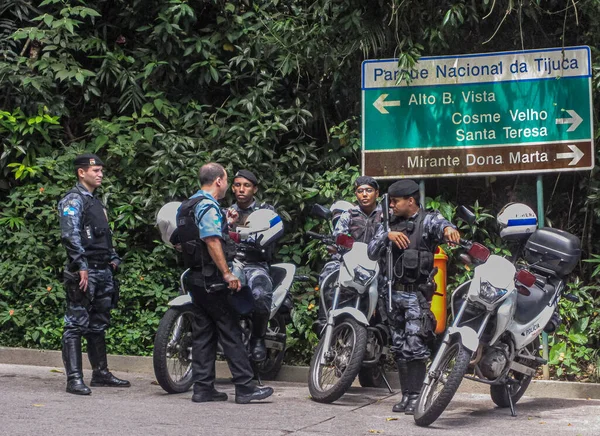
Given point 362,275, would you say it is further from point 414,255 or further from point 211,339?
point 211,339

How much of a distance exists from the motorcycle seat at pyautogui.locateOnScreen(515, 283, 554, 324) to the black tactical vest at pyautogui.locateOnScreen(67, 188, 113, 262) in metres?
3.38

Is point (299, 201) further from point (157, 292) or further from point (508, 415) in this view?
point (508, 415)

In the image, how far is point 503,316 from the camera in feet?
23.6

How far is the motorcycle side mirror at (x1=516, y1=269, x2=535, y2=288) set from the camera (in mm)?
7207

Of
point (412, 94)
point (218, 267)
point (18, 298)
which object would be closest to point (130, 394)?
point (218, 267)

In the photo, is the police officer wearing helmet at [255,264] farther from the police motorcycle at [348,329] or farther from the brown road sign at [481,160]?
the brown road sign at [481,160]

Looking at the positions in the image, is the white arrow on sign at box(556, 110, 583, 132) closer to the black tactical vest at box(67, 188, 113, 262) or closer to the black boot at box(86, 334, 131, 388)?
the black tactical vest at box(67, 188, 113, 262)

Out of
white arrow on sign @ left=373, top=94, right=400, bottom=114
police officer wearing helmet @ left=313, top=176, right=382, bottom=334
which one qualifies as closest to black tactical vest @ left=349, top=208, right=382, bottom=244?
police officer wearing helmet @ left=313, top=176, right=382, bottom=334

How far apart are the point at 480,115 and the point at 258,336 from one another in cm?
290

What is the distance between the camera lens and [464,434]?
262 inches

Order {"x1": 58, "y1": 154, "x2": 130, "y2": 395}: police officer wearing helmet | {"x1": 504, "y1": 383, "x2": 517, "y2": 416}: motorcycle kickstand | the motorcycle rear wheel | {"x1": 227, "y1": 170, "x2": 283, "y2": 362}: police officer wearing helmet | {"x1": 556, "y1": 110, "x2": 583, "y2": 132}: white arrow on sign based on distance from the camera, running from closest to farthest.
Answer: {"x1": 504, "y1": 383, "x2": 517, "y2": 416}: motorcycle kickstand < {"x1": 58, "y1": 154, "x2": 130, "y2": 395}: police officer wearing helmet < {"x1": 227, "y1": 170, "x2": 283, "y2": 362}: police officer wearing helmet < {"x1": 556, "y1": 110, "x2": 583, "y2": 132}: white arrow on sign < the motorcycle rear wheel

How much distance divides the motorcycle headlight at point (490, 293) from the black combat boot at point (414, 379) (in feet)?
2.53

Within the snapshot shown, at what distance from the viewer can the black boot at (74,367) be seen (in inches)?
320

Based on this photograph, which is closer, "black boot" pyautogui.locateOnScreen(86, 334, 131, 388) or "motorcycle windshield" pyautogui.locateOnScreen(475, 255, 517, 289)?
"motorcycle windshield" pyautogui.locateOnScreen(475, 255, 517, 289)
